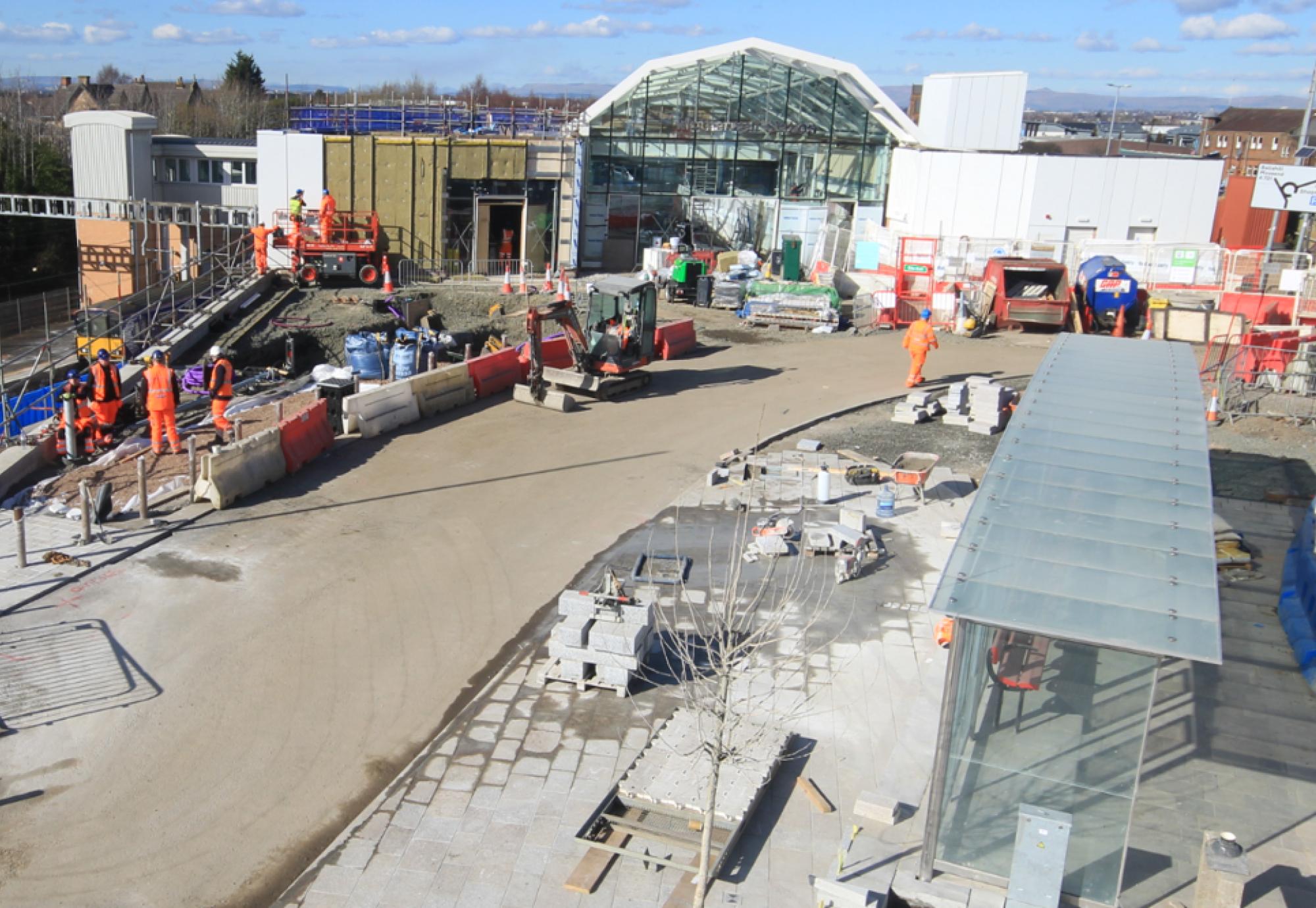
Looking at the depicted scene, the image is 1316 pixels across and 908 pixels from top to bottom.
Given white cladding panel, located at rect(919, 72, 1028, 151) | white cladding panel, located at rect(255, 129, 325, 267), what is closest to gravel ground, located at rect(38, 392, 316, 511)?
white cladding panel, located at rect(255, 129, 325, 267)

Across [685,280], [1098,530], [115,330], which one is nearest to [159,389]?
[115,330]

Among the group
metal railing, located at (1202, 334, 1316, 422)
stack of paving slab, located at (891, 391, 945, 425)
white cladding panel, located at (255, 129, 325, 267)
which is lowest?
stack of paving slab, located at (891, 391, 945, 425)

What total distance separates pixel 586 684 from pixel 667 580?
277 cm

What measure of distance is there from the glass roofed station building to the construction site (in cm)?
474

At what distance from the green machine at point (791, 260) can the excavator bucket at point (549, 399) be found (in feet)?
44.9

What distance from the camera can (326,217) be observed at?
30.1m

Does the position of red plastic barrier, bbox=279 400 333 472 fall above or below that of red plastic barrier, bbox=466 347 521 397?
below

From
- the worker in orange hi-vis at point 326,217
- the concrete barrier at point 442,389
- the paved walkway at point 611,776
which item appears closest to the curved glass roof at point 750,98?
the worker in orange hi-vis at point 326,217

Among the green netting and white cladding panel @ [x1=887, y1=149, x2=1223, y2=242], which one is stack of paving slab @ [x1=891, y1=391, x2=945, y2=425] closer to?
the green netting

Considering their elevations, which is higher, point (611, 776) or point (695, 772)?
point (695, 772)

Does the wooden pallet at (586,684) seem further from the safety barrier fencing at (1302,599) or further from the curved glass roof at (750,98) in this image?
the curved glass roof at (750,98)

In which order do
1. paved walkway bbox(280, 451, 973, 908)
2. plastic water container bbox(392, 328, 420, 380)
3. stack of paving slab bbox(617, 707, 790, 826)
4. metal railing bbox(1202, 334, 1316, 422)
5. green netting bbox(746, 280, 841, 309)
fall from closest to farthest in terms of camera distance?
paved walkway bbox(280, 451, 973, 908)
stack of paving slab bbox(617, 707, 790, 826)
metal railing bbox(1202, 334, 1316, 422)
plastic water container bbox(392, 328, 420, 380)
green netting bbox(746, 280, 841, 309)

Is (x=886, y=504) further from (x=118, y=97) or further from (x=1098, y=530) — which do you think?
(x=118, y=97)

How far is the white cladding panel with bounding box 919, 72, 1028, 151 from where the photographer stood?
116ft
